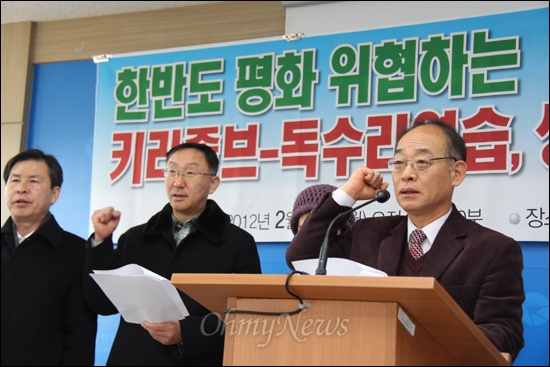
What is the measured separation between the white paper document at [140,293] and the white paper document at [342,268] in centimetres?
41

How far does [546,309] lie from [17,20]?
3474mm

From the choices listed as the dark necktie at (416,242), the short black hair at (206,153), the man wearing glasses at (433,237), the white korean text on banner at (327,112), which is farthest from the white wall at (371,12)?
the dark necktie at (416,242)

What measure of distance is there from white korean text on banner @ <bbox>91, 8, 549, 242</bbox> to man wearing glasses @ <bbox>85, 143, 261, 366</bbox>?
0.69 metres

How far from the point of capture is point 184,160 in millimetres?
2934

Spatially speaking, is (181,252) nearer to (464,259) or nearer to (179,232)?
(179,232)

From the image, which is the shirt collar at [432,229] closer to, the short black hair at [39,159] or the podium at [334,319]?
the podium at [334,319]

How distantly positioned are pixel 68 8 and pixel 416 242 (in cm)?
313

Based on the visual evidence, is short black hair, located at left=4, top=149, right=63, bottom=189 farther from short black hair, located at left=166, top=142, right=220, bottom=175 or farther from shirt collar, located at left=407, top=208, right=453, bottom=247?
shirt collar, located at left=407, top=208, right=453, bottom=247

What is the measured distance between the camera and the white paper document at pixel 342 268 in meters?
1.46

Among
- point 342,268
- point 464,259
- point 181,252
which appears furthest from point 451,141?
point 181,252

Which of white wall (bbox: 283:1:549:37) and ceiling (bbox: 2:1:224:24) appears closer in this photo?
white wall (bbox: 283:1:549:37)

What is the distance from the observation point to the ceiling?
4352 millimetres

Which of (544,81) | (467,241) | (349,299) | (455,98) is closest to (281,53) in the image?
(455,98)

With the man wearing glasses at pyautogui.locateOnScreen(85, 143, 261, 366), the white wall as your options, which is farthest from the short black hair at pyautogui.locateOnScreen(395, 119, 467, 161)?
the white wall
